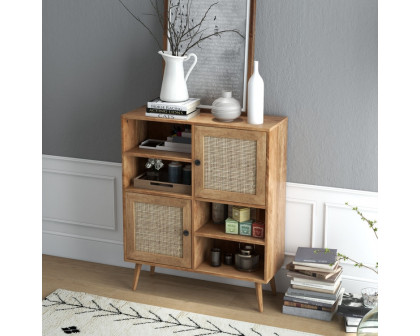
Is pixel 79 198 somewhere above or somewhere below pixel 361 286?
above

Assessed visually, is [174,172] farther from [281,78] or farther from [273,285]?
[273,285]

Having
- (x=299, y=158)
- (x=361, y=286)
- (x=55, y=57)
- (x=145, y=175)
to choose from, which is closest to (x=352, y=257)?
(x=361, y=286)

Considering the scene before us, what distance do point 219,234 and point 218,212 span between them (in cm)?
16

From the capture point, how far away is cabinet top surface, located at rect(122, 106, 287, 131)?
306 centimetres

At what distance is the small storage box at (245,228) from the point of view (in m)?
3.26

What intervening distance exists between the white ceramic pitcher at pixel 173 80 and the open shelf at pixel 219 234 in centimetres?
73

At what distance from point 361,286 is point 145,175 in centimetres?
141

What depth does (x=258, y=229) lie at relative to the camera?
128 inches

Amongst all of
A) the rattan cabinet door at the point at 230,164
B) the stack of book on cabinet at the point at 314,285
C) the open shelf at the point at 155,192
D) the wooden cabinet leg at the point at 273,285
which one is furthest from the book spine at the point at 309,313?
the open shelf at the point at 155,192

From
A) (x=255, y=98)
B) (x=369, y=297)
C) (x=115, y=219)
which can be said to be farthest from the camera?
(x=115, y=219)

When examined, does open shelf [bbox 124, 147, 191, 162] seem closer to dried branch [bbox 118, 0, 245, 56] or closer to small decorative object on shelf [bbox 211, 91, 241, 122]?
small decorative object on shelf [bbox 211, 91, 241, 122]

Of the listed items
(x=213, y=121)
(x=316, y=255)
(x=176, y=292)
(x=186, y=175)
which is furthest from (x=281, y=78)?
(x=176, y=292)
